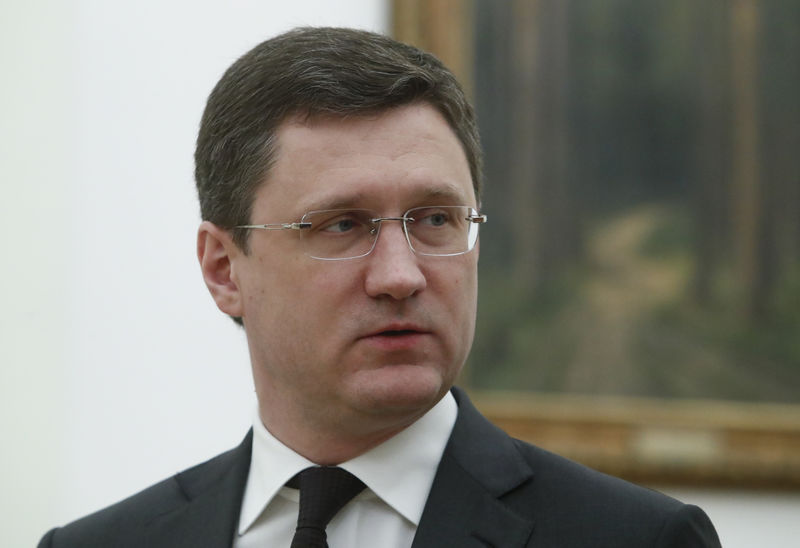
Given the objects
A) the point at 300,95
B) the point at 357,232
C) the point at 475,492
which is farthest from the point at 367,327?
the point at 300,95

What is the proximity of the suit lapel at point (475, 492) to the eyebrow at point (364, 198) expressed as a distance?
1.67 feet

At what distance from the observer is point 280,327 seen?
224cm

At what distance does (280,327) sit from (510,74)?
8.73ft

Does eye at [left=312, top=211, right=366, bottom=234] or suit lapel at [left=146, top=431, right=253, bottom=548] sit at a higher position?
eye at [left=312, top=211, right=366, bottom=234]

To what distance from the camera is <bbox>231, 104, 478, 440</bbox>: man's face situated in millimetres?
2123

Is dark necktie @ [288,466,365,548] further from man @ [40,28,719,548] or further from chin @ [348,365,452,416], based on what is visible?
chin @ [348,365,452,416]

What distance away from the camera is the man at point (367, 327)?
6.95 feet

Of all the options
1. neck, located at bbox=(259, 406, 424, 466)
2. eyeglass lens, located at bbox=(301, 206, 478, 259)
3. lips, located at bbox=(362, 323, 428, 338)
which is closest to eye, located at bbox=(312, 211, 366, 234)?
eyeglass lens, located at bbox=(301, 206, 478, 259)

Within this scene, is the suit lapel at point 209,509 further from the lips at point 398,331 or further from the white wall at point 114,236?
the white wall at point 114,236

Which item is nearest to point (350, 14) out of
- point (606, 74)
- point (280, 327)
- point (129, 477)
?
point (606, 74)

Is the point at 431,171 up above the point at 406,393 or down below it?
above

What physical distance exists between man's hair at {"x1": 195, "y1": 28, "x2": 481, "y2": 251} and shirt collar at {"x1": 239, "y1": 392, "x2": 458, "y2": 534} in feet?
1.61

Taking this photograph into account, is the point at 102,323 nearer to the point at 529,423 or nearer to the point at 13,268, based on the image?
the point at 13,268

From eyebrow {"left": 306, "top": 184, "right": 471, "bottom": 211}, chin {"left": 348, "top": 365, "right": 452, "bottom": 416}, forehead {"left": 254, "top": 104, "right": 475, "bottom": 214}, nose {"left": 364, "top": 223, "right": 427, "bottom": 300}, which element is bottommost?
chin {"left": 348, "top": 365, "right": 452, "bottom": 416}
